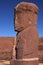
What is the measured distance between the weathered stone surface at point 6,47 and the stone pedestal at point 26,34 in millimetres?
10868

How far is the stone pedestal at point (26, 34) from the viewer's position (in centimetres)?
913

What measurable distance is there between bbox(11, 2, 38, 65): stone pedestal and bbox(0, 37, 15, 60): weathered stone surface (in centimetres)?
1087

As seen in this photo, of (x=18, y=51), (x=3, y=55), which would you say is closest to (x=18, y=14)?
(x=18, y=51)

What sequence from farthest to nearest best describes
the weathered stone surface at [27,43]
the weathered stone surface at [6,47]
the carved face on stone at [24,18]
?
the weathered stone surface at [6,47] → the carved face on stone at [24,18] → the weathered stone surface at [27,43]

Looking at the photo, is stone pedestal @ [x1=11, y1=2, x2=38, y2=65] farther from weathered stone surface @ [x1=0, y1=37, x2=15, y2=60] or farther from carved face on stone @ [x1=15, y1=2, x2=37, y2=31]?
weathered stone surface @ [x1=0, y1=37, x2=15, y2=60]

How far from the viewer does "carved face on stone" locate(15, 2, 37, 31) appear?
9273mm

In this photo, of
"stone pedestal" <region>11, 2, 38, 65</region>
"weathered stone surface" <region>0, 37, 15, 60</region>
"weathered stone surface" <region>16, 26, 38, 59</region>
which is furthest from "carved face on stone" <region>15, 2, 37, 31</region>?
"weathered stone surface" <region>0, 37, 15, 60</region>

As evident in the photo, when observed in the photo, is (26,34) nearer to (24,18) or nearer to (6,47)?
(24,18)

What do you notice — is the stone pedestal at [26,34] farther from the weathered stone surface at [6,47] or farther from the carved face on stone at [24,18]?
the weathered stone surface at [6,47]

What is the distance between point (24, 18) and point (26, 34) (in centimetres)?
76

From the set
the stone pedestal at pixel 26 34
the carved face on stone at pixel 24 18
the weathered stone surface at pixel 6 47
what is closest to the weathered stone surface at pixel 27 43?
the stone pedestal at pixel 26 34

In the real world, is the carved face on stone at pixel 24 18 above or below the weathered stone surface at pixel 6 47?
above

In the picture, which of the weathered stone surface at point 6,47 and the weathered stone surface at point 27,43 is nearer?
the weathered stone surface at point 27,43

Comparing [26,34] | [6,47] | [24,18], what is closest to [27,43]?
[26,34]
